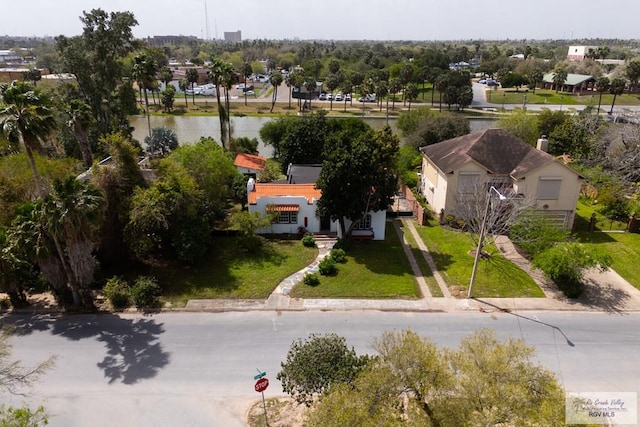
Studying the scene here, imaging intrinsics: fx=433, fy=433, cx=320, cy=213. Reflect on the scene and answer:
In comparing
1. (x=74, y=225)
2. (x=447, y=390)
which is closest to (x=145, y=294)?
(x=74, y=225)

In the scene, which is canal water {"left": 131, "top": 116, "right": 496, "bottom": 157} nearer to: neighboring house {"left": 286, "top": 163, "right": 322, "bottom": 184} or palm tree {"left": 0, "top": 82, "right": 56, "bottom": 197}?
neighboring house {"left": 286, "top": 163, "right": 322, "bottom": 184}

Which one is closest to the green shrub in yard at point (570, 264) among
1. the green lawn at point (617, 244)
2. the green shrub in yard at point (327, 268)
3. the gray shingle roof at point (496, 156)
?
the green lawn at point (617, 244)

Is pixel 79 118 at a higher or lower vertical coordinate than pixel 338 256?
higher

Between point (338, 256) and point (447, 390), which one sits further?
point (338, 256)

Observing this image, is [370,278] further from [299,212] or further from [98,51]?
[98,51]

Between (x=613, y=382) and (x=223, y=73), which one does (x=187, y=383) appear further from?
(x=223, y=73)

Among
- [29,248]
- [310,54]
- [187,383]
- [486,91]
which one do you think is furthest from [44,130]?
[310,54]

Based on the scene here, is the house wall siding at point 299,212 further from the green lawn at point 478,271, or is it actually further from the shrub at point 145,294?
the shrub at point 145,294
